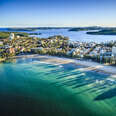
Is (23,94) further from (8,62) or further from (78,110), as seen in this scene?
(8,62)

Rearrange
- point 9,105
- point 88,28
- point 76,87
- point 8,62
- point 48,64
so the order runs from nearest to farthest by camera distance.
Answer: point 9,105 < point 76,87 < point 48,64 < point 8,62 < point 88,28

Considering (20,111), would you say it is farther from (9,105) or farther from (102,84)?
(102,84)

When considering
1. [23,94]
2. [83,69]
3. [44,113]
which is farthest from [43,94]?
[83,69]

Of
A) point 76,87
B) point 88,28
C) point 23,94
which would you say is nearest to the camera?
point 23,94

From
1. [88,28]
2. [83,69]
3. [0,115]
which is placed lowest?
[0,115]

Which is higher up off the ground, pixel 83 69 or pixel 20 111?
pixel 83 69

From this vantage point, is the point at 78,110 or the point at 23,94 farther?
the point at 23,94
